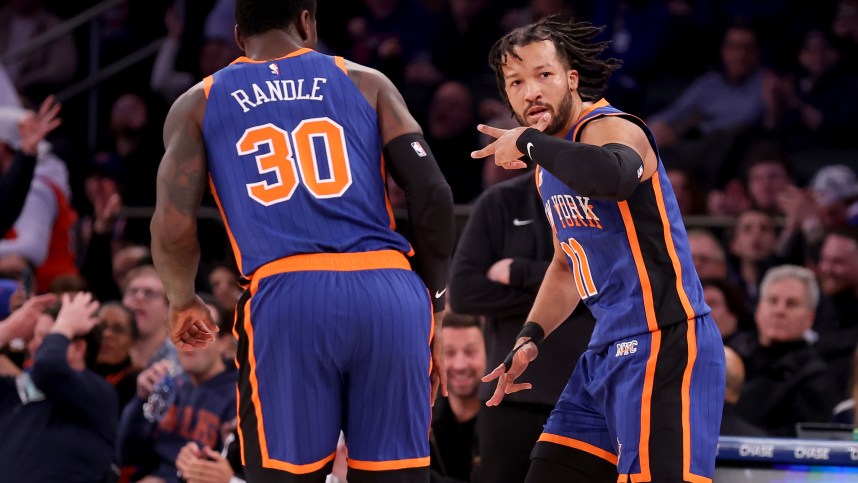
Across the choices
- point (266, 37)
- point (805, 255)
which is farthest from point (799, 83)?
point (266, 37)

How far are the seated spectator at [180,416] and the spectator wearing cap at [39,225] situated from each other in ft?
7.08

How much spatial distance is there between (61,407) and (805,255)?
201 inches

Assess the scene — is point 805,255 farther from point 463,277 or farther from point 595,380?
point 595,380

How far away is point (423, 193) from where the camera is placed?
12.9ft

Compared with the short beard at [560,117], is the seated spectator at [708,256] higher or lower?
higher

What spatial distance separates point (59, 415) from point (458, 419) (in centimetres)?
206

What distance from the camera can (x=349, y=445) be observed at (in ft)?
12.5

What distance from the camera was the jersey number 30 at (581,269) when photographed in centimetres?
431

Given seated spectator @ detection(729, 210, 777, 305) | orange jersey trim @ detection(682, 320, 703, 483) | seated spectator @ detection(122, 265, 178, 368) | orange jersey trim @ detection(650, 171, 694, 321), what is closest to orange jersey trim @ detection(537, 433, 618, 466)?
orange jersey trim @ detection(682, 320, 703, 483)

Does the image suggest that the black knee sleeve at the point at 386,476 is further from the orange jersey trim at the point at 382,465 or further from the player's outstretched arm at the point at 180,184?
the player's outstretched arm at the point at 180,184

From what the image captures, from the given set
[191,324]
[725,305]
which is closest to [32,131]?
[725,305]

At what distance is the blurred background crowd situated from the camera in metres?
7.26

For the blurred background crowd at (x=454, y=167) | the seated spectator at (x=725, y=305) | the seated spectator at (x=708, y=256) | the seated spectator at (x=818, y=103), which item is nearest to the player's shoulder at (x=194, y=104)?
the blurred background crowd at (x=454, y=167)

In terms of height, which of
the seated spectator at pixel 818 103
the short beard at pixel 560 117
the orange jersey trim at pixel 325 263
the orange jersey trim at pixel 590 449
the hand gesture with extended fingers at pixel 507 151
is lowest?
the orange jersey trim at pixel 590 449
